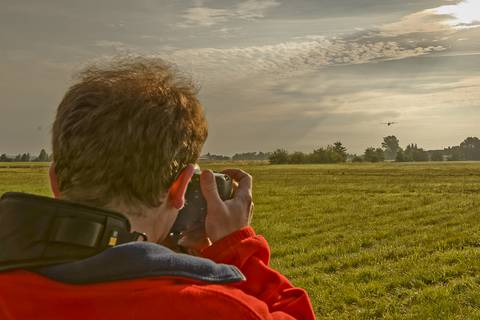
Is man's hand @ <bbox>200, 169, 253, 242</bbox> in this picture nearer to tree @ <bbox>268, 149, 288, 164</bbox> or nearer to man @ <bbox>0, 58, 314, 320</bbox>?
man @ <bbox>0, 58, 314, 320</bbox>

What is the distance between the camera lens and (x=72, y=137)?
1767mm

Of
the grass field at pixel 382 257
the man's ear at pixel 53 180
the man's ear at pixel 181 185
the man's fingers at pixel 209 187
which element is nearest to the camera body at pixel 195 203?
the man's fingers at pixel 209 187

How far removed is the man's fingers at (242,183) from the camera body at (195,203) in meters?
0.04

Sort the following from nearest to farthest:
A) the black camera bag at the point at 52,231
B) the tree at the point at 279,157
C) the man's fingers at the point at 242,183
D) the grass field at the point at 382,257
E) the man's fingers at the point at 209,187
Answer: the black camera bag at the point at 52,231, the man's fingers at the point at 209,187, the man's fingers at the point at 242,183, the grass field at the point at 382,257, the tree at the point at 279,157

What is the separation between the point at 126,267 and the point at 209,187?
513mm

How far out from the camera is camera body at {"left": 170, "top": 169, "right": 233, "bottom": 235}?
6.64ft

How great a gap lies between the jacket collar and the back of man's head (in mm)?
267

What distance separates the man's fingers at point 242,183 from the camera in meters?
2.06

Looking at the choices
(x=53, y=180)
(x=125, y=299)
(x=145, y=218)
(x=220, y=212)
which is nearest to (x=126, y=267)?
(x=125, y=299)

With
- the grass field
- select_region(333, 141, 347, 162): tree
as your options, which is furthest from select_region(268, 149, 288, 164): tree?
the grass field

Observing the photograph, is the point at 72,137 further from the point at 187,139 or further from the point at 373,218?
the point at 373,218

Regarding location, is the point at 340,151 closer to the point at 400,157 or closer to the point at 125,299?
the point at 400,157

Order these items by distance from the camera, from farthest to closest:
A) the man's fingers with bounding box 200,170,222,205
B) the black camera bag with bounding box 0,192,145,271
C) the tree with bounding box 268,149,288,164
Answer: the tree with bounding box 268,149,288,164
the man's fingers with bounding box 200,170,222,205
the black camera bag with bounding box 0,192,145,271

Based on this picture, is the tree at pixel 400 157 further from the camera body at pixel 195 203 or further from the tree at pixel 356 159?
the camera body at pixel 195 203
